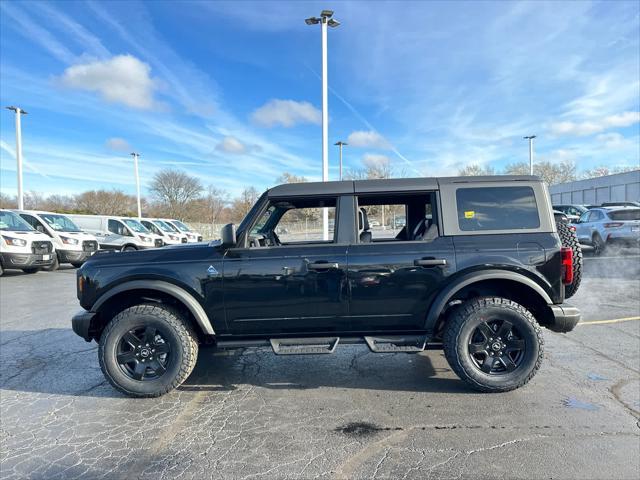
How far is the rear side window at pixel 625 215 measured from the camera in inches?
476

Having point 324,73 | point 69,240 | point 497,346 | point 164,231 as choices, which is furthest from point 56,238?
point 497,346

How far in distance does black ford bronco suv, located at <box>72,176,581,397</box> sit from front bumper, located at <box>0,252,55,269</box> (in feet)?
32.0

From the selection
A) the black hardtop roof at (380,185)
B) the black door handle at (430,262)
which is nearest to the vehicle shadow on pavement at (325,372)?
the black door handle at (430,262)

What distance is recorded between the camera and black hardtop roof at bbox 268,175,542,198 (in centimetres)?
375

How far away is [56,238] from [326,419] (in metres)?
13.2

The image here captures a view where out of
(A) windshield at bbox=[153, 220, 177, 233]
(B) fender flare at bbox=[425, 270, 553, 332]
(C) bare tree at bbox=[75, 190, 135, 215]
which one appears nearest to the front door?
(B) fender flare at bbox=[425, 270, 553, 332]

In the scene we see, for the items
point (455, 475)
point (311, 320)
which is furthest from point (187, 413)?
point (455, 475)

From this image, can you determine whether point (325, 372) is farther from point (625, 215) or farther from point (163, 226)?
point (163, 226)

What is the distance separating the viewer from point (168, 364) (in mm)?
3592

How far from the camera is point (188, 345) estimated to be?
11.8 ft

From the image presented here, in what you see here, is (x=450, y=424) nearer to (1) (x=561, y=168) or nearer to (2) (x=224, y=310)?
(2) (x=224, y=310)

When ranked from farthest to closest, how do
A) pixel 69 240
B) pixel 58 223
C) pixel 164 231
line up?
1. pixel 164 231
2. pixel 58 223
3. pixel 69 240

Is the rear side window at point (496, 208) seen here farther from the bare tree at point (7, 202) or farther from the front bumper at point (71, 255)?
the bare tree at point (7, 202)

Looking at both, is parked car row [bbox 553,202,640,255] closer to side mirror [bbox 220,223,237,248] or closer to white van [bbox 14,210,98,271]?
side mirror [bbox 220,223,237,248]
